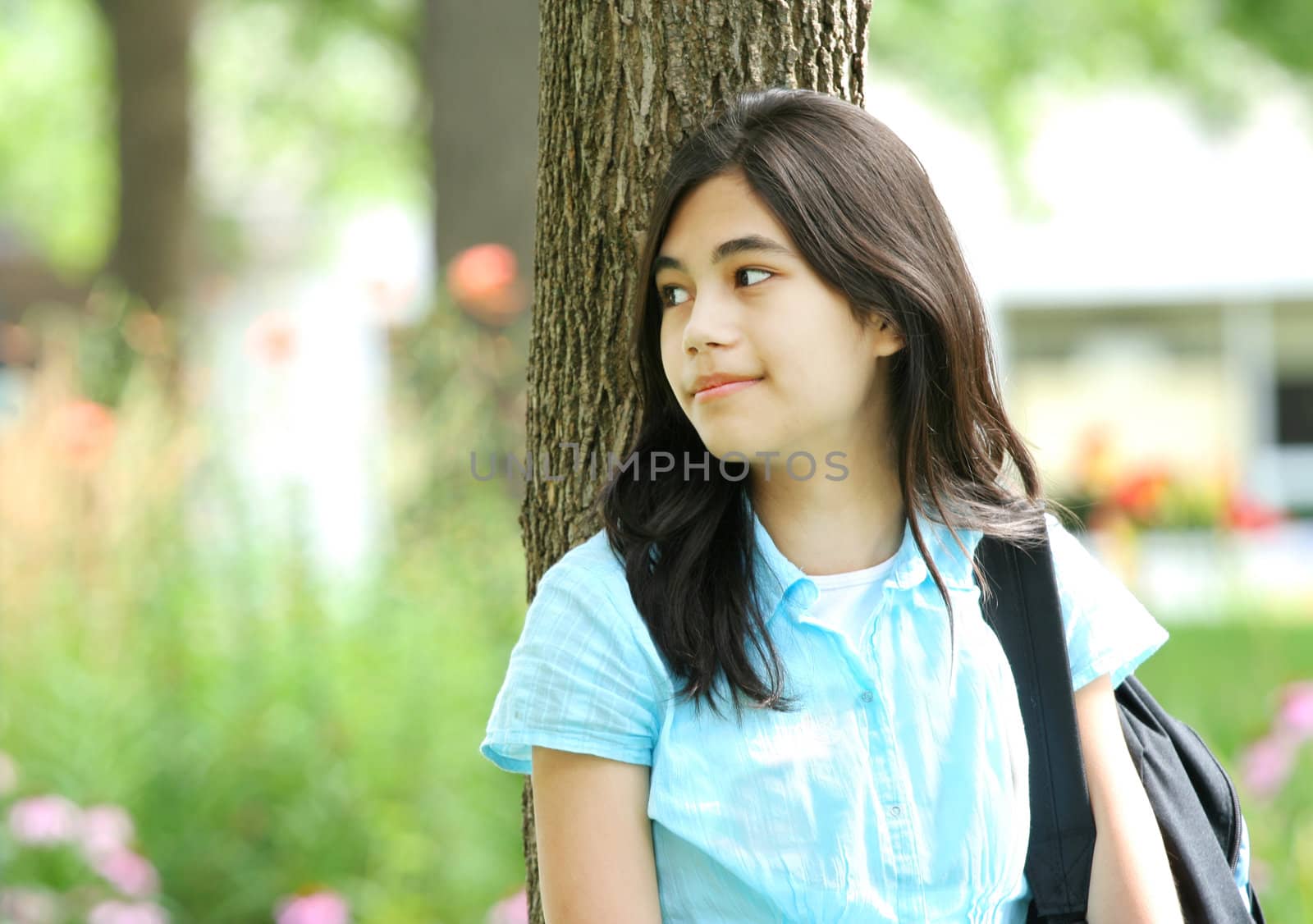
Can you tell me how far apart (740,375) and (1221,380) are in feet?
47.0

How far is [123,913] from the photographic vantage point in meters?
3.24

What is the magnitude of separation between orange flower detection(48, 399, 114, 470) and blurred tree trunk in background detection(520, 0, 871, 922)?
236 centimetres

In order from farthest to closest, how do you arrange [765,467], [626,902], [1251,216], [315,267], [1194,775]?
[315,267], [1251,216], [1194,775], [765,467], [626,902]

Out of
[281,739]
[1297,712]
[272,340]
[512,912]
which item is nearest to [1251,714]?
[1297,712]

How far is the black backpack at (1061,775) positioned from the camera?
1.66 metres

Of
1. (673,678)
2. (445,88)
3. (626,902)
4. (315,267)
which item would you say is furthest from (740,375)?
(315,267)

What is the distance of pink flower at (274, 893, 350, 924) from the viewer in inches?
121

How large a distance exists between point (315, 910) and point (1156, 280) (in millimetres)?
12658

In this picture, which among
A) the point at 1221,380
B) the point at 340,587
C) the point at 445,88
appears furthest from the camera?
the point at 1221,380

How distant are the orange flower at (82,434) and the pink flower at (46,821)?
104cm

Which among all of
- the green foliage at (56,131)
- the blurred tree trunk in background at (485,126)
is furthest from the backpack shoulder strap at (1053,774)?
the green foliage at (56,131)

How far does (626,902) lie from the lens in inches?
59.2

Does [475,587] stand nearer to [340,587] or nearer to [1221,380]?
[340,587]

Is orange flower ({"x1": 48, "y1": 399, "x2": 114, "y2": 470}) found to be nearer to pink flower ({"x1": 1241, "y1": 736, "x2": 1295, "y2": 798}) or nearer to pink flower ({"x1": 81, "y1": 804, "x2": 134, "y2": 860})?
pink flower ({"x1": 81, "y1": 804, "x2": 134, "y2": 860})
